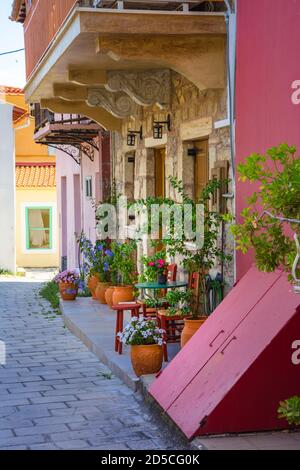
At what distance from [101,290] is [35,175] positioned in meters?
14.4

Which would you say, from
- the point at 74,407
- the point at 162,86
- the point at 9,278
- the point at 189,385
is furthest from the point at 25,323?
the point at 9,278

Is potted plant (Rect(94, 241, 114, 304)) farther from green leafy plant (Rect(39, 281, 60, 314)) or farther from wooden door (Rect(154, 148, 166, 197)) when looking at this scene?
wooden door (Rect(154, 148, 166, 197))

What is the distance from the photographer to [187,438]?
5.45 metres

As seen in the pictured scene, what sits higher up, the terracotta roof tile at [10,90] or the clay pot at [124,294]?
the terracotta roof tile at [10,90]

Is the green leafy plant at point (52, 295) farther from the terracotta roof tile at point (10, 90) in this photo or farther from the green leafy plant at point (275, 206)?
the terracotta roof tile at point (10, 90)

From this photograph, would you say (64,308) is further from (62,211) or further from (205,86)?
(62,211)

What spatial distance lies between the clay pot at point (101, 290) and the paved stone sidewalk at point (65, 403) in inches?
61.0

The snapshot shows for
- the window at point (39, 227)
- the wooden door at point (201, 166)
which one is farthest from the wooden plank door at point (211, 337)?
the window at point (39, 227)

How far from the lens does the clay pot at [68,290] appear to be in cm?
1290

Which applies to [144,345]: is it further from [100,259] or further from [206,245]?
[100,259]

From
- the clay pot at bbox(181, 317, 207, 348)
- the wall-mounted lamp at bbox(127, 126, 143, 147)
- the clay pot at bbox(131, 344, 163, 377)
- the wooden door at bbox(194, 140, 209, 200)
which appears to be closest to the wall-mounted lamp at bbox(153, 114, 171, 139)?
the wooden door at bbox(194, 140, 209, 200)

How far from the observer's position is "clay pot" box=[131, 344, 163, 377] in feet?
24.0

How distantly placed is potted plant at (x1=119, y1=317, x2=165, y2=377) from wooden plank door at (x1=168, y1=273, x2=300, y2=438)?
1379mm

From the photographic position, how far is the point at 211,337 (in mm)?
6402
